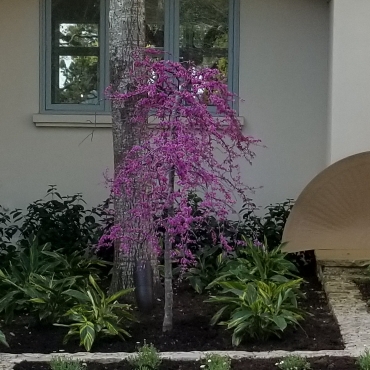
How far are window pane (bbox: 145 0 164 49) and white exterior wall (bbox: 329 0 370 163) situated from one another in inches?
84.0

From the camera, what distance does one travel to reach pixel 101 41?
8.20 metres

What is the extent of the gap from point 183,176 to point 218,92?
65cm

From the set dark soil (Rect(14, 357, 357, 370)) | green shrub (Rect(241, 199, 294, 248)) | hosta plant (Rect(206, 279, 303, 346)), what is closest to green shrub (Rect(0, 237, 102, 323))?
dark soil (Rect(14, 357, 357, 370))

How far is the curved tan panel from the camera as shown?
21.7 ft

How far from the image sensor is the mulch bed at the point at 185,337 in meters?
5.04

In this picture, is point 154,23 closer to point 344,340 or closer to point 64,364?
point 344,340

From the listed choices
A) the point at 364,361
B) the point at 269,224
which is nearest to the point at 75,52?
the point at 269,224

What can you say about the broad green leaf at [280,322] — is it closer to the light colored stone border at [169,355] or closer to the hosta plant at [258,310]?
the hosta plant at [258,310]

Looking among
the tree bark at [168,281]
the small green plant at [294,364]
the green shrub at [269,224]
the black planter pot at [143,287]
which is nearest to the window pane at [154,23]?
the green shrub at [269,224]

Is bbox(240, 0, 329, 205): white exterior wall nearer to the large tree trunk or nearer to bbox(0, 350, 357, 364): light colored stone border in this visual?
the large tree trunk

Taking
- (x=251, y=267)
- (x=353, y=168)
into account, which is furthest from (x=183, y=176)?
(x=353, y=168)

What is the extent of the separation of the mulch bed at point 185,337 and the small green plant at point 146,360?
36 cm

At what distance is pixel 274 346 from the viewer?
5.02 m

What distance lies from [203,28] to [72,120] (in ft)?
5.90
